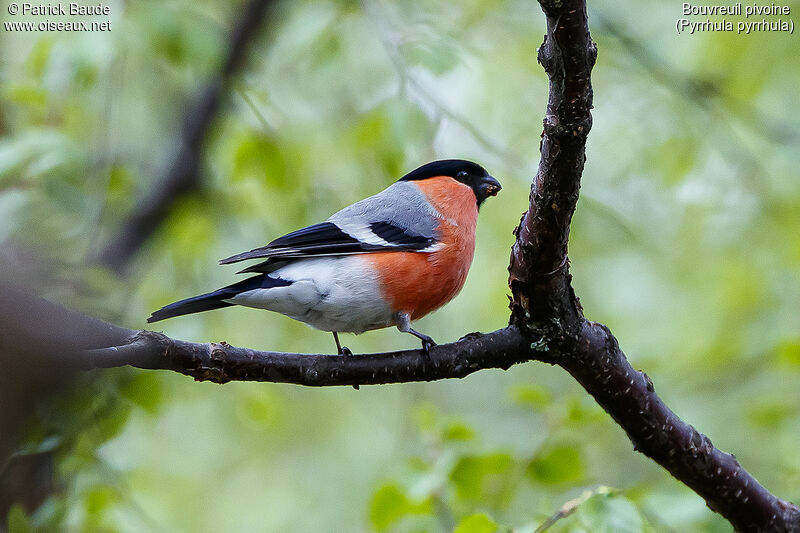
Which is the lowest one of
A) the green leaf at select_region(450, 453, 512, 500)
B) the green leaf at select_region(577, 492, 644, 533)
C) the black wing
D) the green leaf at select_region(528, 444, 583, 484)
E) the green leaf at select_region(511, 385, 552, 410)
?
the green leaf at select_region(577, 492, 644, 533)

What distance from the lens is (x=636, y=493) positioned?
3160 millimetres

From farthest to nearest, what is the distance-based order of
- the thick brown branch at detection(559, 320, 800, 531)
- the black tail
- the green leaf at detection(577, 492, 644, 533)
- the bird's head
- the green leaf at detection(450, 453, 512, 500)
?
the bird's head
the green leaf at detection(450, 453, 512, 500)
the black tail
the thick brown branch at detection(559, 320, 800, 531)
the green leaf at detection(577, 492, 644, 533)

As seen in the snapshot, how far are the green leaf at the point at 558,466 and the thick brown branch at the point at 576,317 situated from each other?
328mm

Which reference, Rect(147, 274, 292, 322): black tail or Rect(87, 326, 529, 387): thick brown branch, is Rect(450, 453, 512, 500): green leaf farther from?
Rect(147, 274, 292, 322): black tail

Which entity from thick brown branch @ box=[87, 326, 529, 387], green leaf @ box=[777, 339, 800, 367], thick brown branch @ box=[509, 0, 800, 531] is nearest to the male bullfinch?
thick brown branch @ box=[87, 326, 529, 387]

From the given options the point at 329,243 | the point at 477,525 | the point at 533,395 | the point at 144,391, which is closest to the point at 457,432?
the point at 533,395

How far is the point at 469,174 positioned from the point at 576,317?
6.80 feet

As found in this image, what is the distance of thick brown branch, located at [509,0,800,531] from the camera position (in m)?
2.06

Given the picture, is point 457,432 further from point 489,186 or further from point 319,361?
point 489,186

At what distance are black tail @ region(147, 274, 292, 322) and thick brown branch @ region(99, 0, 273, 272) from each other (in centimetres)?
258

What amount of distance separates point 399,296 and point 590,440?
5.37 ft

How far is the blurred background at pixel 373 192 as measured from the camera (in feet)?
10.4

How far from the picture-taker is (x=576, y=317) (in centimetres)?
268

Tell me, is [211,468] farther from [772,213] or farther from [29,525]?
[772,213]
